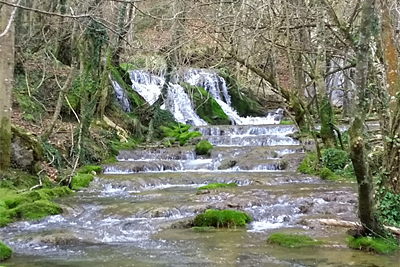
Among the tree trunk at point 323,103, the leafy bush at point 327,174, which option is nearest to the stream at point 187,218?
the leafy bush at point 327,174

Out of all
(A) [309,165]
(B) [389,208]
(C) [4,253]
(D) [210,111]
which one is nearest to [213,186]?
(A) [309,165]

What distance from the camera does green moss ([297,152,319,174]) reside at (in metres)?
14.1

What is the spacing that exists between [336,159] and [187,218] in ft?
21.9

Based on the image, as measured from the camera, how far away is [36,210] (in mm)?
9234

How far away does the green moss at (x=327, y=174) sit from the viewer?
519 inches

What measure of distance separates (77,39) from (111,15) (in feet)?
8.89

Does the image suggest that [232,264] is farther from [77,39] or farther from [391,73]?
[77,39]

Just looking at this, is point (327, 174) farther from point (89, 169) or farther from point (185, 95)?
point (185, 95)

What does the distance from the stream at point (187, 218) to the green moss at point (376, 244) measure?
11cm

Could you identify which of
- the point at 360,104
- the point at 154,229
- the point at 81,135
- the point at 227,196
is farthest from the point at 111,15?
the point at 360,104

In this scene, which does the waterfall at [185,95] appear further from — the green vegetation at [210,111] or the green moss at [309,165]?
the green moss at [309,165]

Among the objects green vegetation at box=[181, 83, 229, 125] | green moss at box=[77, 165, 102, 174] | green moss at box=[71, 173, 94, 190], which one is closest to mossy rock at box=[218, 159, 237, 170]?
green moss at box=[77, 165, 102, 174]

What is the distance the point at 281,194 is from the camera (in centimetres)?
1073

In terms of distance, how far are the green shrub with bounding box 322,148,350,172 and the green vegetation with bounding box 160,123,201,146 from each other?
271 inches
